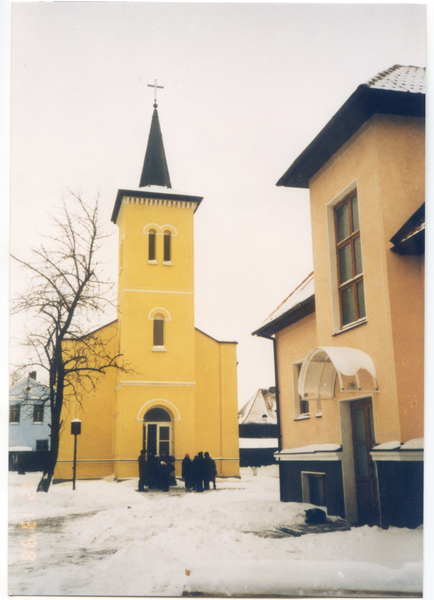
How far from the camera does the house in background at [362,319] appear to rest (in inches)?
176

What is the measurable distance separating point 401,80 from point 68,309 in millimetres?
3696

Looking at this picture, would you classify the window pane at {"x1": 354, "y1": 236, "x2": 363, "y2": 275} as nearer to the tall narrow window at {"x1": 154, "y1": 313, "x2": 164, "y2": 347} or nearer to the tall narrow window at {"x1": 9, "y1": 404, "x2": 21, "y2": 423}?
the tall narrow window at {"x1": 154, "y1": 313, "x2": 164, "y2": 347}

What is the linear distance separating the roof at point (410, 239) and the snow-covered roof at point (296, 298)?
99cm

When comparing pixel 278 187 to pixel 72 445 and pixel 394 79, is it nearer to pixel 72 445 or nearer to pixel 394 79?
pixel 394 79

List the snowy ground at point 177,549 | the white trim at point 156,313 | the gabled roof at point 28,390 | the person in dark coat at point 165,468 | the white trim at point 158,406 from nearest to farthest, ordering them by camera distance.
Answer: the snowy ground at point 177,549 → the gabled roof at point 28,390 → the person in dark coat at point 165,468 → the white trim at point 158,406 → the white trim at point 156,313

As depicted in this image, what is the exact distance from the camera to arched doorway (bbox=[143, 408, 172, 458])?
200 inches

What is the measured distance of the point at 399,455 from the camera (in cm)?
436

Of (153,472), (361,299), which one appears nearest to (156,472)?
(153,472)

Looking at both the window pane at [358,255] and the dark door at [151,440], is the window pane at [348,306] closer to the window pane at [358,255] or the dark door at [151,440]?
the window pane at [358,255]

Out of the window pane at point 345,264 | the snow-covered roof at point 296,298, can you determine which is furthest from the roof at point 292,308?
the window pane at point 345,264

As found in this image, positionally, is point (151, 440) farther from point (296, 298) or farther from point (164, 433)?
point (296, 298)

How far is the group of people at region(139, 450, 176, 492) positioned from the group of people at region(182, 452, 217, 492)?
123 mm

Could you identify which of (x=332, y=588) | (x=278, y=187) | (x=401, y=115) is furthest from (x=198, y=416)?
(x=401, y=115)

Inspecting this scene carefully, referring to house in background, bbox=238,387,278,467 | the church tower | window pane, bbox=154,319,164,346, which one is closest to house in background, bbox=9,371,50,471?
the church tower
